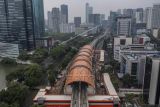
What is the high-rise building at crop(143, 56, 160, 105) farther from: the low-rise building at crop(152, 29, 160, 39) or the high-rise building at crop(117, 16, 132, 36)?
the low-rise building at crop(152, 29, 160, 39)

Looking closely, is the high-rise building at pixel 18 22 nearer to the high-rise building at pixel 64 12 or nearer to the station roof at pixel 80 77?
the station roof at pixel 80 77

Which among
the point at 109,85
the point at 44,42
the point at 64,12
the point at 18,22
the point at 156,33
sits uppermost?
the point at 64,12

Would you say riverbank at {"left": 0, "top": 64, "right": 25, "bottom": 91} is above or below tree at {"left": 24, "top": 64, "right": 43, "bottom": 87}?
below

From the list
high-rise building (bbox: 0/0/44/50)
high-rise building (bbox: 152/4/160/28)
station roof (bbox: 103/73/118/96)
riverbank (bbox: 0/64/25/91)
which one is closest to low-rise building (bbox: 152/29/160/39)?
high-rise building (bbox: 152/4/160/28)

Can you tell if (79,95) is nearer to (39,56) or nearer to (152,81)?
(152,81)

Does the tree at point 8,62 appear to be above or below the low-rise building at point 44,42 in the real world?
below

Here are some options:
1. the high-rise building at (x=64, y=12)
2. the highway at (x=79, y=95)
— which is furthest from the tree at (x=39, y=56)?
the high-rise building at (x=64, y=12)

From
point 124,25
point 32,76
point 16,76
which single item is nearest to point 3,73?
point 16,76
